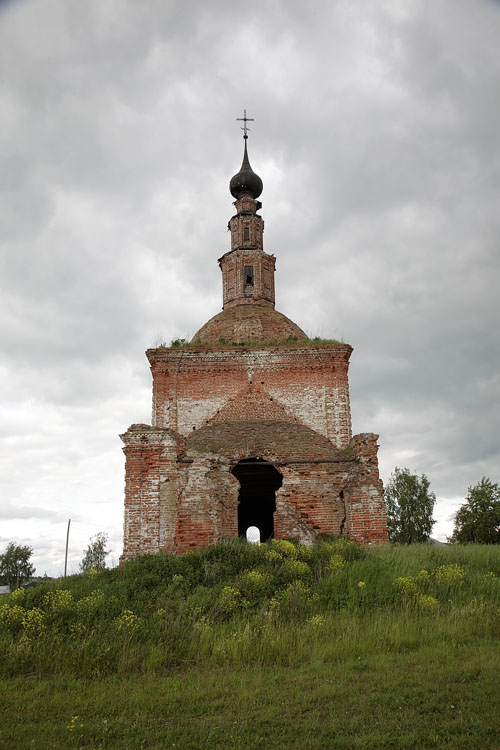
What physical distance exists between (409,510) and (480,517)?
4.58m

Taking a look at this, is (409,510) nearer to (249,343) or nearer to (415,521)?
(415,521)

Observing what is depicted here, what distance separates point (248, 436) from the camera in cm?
1309

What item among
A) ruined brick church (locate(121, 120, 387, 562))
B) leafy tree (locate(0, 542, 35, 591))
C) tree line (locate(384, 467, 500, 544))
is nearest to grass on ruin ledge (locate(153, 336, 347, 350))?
ruined brick church (locate(121, 120, 387, 562))

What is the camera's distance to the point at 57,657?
19.8 feet

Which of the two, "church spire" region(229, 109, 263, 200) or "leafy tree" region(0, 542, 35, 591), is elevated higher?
"church spire" region(229, 109, 263, 200)

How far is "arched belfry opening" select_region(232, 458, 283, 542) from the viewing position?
15273mm

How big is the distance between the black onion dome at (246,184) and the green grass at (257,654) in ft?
43.0

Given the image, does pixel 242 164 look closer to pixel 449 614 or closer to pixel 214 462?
pixel 214 462

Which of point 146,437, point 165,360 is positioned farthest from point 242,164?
point 146,437

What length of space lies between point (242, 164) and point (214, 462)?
1169 centimetres

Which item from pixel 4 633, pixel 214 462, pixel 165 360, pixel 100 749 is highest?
pixel 165 360

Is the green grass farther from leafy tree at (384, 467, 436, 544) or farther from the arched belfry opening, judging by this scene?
leafy tree at (384, 467, 436, 544)

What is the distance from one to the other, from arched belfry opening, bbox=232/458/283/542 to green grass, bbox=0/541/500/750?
503cm

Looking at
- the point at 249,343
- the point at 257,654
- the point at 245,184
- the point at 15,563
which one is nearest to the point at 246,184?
the point at 245,184
